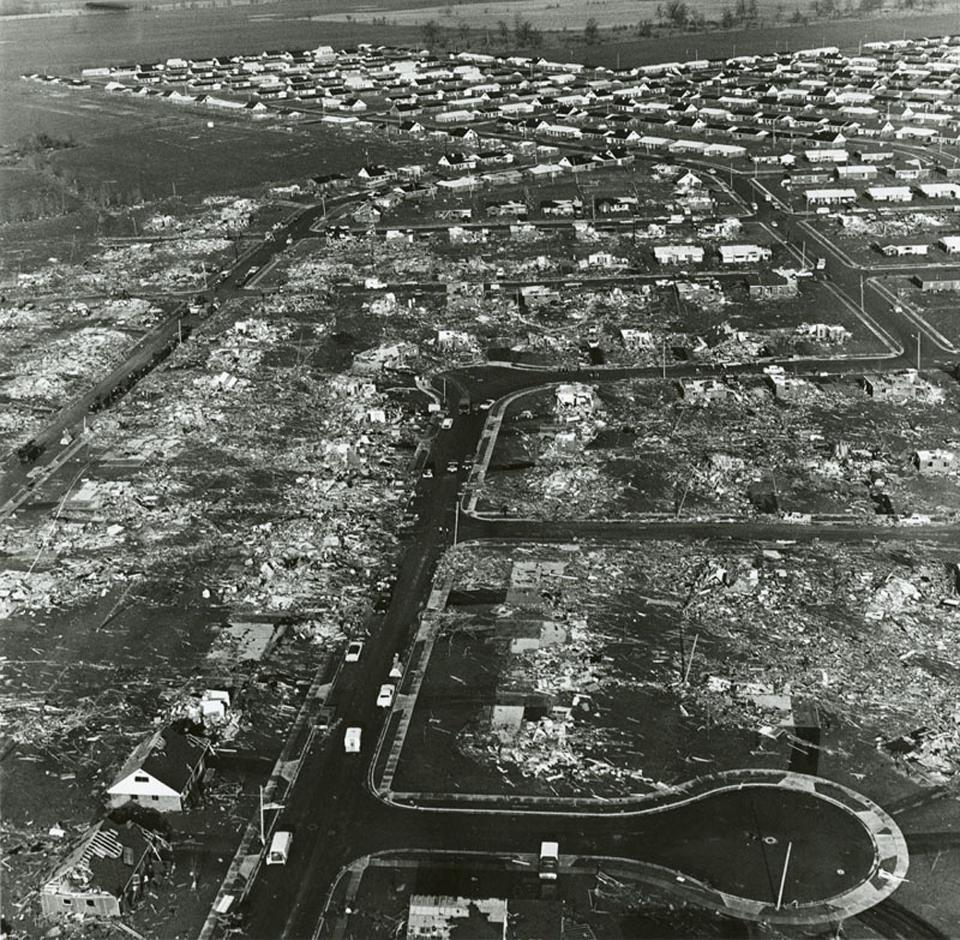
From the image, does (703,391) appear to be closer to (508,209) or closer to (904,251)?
(904,251)

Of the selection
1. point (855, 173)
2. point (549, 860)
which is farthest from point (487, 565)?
point (855, 173)

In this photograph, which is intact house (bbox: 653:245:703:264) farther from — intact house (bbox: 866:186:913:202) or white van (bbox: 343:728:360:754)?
white van (bbox: 343:728:360:754)

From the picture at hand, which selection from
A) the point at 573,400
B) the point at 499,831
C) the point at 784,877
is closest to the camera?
the point at 784,877

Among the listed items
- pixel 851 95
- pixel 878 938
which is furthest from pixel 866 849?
pixel 851 95

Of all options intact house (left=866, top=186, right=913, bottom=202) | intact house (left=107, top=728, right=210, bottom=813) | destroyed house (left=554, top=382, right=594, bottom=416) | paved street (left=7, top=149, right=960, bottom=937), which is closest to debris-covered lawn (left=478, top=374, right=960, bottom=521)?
destroyed house (left=554, top=382, right=594, bottom=416)

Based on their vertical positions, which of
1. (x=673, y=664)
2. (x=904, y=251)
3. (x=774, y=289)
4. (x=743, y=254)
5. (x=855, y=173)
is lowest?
(x=673, y=664)

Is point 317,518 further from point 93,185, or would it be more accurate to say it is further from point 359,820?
point 93,185
